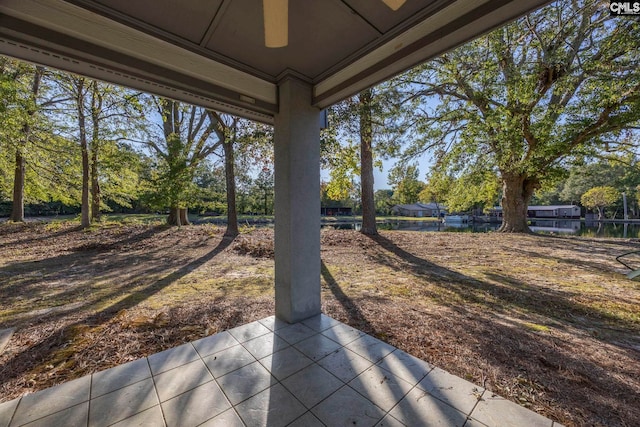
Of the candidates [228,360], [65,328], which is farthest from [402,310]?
[65,328]

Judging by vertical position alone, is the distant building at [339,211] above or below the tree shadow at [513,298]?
above

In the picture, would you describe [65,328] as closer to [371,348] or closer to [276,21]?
[371,348]

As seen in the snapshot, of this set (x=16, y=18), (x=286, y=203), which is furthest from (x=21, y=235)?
(x=286, y=203)

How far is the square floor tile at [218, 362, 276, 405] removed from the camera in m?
1.48

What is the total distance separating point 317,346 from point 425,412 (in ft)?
2.94

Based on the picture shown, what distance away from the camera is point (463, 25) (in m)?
1.40

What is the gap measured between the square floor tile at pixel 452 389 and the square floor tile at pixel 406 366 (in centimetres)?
4

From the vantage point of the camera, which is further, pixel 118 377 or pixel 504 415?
pixel 118 377

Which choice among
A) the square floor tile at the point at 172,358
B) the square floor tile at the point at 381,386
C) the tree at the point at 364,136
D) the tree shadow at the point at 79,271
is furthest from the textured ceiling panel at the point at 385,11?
the tree at the point at 364,136

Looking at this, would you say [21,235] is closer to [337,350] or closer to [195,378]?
[195,378]

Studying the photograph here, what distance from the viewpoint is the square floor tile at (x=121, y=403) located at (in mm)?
1312

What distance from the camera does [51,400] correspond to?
1.42 meters

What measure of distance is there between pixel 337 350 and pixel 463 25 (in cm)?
240

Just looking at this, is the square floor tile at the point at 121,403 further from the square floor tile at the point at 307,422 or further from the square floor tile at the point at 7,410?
the square floor tile at the point at 307,422
